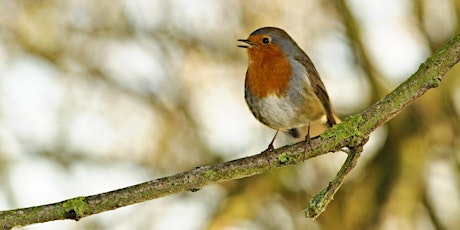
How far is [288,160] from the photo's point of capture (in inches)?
123

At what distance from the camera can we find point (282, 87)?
4.21 meters

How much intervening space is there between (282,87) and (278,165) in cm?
120

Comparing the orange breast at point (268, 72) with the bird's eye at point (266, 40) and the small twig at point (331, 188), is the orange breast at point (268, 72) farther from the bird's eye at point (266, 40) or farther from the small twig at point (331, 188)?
the small twig at point (331, 188)

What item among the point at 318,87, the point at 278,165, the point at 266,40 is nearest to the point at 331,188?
the point at 278,165

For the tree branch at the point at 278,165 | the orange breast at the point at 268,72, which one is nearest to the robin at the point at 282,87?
the orange breast at the point at 268,72

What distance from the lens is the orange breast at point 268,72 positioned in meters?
4.21

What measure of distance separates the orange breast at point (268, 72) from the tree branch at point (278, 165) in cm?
117

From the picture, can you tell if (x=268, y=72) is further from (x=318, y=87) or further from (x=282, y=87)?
(x=318, y=87)

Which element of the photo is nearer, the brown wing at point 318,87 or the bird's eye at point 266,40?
the brown wing at point 318,87

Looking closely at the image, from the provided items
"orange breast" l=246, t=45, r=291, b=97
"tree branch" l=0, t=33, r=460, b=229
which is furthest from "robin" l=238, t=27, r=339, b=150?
"tree branch" l=0, t=33, r=460, b=229

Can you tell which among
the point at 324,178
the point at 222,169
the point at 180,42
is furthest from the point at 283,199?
the point at 222,169

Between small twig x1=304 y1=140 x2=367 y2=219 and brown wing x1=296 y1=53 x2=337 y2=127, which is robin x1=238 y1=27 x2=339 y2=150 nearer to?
brown wing x1=296 y1=53 x2=337 y2=127

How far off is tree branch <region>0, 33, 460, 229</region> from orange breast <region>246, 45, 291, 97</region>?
117 cm

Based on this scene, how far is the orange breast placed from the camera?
421 centimetres
